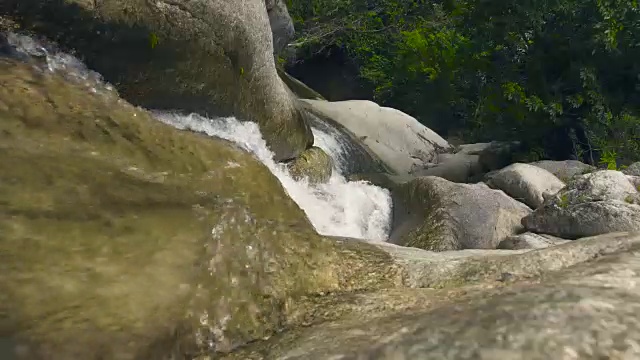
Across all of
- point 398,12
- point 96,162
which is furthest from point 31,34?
point 398,12

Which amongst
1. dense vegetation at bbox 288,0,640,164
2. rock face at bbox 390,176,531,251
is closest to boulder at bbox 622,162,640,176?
rock face at bbox 390,176,531,251

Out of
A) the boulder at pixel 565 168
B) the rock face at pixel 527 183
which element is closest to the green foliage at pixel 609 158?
the boulder at pixel 565 168

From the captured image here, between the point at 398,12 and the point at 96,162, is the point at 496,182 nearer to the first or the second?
the point at 96,162

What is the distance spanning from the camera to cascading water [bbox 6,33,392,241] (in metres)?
7.79

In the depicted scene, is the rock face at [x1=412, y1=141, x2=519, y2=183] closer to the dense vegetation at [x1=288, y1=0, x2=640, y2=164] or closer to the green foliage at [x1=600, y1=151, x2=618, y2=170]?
the dense vegetation at [x1=288, y1=0, x2=640, y2=164]

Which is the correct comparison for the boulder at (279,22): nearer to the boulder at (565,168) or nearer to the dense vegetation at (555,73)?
the dense vegetation at (555,73)

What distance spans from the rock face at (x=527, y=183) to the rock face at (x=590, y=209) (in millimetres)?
1518

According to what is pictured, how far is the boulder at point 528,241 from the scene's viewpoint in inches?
300

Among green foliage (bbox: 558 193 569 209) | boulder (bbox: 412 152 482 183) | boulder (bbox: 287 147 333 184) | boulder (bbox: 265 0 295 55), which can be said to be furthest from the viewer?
boulder (bbox: 412 152 482 183)

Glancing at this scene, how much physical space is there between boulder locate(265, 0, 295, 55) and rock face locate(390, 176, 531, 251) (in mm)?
4543

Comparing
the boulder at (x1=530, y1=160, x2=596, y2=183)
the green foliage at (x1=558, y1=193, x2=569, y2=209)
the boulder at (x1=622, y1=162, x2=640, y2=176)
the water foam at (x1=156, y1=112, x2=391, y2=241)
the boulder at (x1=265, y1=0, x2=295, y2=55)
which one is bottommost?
the water foam at (x1=156, y1=112, x2=391, y2=241)

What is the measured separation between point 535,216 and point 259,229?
248 inches

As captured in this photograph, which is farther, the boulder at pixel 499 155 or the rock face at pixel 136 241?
the boulder at pixel 499 155

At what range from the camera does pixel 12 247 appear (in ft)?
7.97
